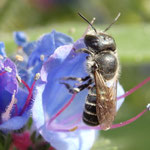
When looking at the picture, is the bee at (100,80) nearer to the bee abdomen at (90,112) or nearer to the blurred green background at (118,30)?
the bee abdomen at (90,112)

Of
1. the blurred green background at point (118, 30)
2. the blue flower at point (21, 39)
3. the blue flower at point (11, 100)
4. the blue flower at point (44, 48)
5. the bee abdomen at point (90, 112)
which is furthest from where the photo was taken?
the blurred green background at point (118, 30)

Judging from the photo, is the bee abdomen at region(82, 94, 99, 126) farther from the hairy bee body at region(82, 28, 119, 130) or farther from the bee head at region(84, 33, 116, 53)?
the bee head at region(84, 33, 116, 53)

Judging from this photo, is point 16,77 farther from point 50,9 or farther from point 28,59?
point 50,9

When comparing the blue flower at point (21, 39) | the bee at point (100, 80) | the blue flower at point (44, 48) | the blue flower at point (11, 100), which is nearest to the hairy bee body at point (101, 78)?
the bee at point (100, 80)

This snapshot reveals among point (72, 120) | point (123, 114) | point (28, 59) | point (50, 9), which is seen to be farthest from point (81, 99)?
point (50, 9)

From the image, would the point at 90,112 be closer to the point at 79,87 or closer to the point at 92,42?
the point at 79,87

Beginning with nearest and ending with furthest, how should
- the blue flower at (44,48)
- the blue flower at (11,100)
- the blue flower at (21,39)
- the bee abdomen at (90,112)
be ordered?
the blue flower at (11,100)
the bee abdomen at (90,112)
the blue flower at (44,48)
the blue flower at (21,39)

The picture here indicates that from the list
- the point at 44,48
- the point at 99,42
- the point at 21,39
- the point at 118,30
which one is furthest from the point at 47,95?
the point at 118,30
